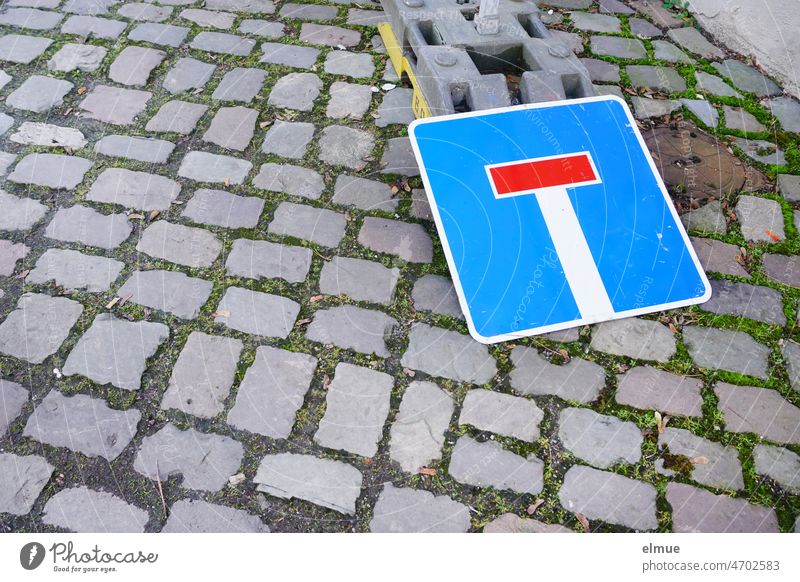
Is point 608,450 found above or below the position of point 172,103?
below

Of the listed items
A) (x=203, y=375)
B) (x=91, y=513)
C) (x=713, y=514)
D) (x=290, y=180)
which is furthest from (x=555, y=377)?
(x=91, y=513)

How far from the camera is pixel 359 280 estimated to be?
2.56m

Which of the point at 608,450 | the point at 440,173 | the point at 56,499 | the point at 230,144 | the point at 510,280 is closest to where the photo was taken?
the point at 56,499

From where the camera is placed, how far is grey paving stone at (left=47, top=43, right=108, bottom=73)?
3.40 m

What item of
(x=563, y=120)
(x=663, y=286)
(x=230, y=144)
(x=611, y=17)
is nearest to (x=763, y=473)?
(x=663, y=286)

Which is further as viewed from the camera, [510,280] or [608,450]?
[510,280]

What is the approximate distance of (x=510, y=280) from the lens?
2305mm

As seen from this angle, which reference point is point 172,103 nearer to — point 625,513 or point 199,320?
point 199,320

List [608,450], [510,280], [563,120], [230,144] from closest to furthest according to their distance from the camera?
[608,450] → [510,280] → [563,120] → [230,144]

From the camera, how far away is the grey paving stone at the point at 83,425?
212cm

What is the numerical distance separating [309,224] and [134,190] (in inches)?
31.6

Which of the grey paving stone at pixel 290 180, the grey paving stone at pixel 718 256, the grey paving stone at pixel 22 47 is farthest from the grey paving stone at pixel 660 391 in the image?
the grey paving stone at pixel 22 47

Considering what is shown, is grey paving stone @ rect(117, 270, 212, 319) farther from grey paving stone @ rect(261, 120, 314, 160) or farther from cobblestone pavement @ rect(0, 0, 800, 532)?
grey paving stone @ rect(261, 120, 314, 160)

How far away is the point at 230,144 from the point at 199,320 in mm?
1008
